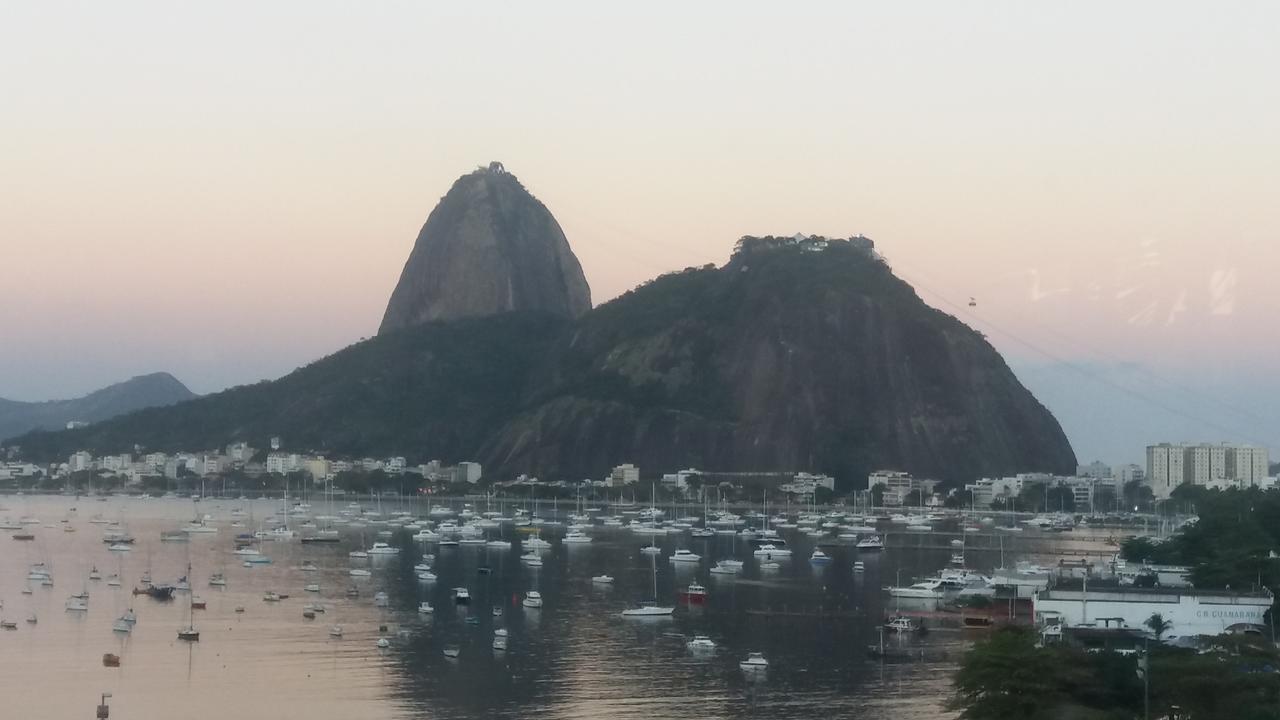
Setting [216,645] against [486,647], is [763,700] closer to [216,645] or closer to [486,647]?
[486,647]

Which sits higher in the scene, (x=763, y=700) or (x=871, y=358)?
(x=871, y=358)

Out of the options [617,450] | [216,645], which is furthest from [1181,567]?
[617,450]

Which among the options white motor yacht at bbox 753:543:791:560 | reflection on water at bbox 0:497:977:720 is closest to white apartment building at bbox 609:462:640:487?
white motor yacht at bbox 753:543:791:560

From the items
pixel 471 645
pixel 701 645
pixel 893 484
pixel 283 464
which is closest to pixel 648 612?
pixel 701 645

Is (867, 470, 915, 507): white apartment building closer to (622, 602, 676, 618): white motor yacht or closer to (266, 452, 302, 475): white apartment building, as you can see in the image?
(266, 452, 302, 475): white apartment building

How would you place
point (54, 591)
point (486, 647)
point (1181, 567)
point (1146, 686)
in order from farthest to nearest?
point (54, 591) → point (1181, 567) → point (486, 647) → point (1146, 686)

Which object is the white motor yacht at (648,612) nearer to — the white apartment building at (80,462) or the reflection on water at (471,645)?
the reflection on water at (471,645)
